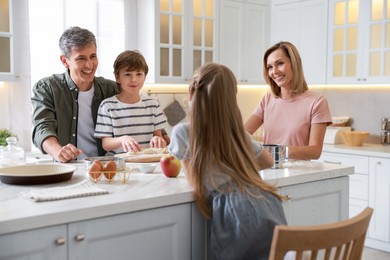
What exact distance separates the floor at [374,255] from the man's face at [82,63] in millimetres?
2727

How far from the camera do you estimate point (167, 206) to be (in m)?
1.83

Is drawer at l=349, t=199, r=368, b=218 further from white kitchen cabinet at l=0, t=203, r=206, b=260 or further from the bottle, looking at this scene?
→ the bottle

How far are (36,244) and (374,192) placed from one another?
349 centimetres

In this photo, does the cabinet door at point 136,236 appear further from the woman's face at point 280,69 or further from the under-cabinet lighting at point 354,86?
the under-cabinet lighting at point 354,86

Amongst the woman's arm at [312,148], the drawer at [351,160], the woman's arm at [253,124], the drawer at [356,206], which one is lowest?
the drawer at [356,206]

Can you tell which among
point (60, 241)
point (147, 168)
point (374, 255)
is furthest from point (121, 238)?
point (374, 255)

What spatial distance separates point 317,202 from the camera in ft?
7.64

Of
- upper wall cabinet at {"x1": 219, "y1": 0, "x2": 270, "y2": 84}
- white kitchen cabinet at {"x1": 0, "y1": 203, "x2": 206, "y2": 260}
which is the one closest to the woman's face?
white kitchen cabinet at {"x1": 0, "y1": 203, "x2": 206, "y2": 260}

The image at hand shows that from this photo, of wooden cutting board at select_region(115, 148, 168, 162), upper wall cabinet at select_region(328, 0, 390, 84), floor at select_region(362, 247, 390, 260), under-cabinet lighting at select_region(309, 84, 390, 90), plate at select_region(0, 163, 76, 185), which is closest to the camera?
plate at select_region(0, 163, 76, 185)

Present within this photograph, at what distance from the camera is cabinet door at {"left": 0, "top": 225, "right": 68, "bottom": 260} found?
1.47 meters

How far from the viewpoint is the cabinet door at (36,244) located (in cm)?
147

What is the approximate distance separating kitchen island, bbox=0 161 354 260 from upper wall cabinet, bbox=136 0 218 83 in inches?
98.7

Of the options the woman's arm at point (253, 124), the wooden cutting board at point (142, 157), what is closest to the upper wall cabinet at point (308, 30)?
the woman's arm at point (253, 124)

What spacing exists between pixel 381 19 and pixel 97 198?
11.9 feet
